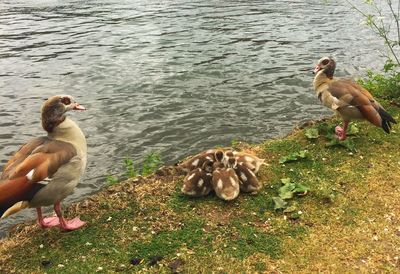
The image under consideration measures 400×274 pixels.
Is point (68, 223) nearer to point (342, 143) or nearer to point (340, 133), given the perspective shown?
point (342, 143)

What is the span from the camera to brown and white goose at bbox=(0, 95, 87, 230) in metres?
5.70

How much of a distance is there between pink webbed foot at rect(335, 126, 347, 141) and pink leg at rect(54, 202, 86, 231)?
5.03m

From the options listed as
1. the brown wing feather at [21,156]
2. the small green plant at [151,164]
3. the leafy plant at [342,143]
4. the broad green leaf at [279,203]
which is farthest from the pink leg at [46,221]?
the leafy plant at [342,143]

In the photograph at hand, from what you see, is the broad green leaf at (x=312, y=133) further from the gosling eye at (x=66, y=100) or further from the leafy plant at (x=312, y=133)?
the gosling eye at (x=66, y=100)

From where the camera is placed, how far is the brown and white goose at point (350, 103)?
7914 mm

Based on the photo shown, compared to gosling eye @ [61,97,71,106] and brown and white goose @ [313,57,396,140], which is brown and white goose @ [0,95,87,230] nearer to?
gosling eye @ [61,97,71,106]

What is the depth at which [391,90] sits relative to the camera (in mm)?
10836

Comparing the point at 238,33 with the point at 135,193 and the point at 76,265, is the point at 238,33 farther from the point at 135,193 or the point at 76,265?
the point at 76,265

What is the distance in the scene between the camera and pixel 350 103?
8008 mm

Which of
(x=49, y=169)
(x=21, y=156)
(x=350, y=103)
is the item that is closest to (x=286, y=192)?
(x=350, y=103)

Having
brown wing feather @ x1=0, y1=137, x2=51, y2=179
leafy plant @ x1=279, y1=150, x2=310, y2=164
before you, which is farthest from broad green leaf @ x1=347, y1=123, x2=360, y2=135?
brown wing feather @ x1=0, y1=137, x2=51, y2=179

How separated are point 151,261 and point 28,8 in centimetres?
2882

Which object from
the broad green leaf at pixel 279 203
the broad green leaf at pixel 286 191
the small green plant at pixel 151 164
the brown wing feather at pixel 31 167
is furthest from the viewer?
the small green plant at pixel 151 164

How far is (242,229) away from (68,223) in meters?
2.55
